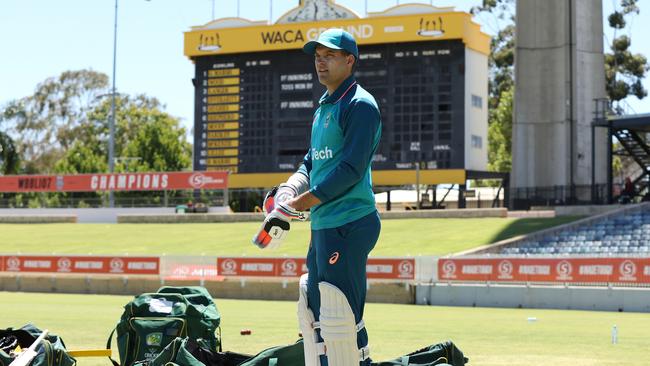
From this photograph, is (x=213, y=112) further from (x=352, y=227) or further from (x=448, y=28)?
(x=352, y=227)

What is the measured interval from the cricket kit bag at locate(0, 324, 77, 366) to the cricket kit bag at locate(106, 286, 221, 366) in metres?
0.83

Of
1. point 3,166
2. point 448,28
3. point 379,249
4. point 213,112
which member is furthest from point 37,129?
point 379,249

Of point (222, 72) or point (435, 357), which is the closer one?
point (435, 357)

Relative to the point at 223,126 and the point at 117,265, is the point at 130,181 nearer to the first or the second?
the point at 223,126

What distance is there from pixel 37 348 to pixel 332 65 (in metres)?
2.84

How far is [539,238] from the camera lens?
119 feet

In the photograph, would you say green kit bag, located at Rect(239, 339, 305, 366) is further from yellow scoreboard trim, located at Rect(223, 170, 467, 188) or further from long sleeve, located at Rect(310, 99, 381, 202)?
yellow scoreboard trim, located at Rect(223, 170, 467, 188)

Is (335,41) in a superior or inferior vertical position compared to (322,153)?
superior

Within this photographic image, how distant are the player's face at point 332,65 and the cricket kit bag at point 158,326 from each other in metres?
3.06

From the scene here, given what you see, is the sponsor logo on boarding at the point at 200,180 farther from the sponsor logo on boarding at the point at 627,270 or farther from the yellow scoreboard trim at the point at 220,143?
the sponsor logo on boarding at the point at 627,270

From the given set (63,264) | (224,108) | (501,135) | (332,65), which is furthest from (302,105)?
(332,65)

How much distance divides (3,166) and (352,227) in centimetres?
7711

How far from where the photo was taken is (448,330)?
49.7 ft

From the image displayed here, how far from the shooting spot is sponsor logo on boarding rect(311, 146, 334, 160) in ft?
19.1
